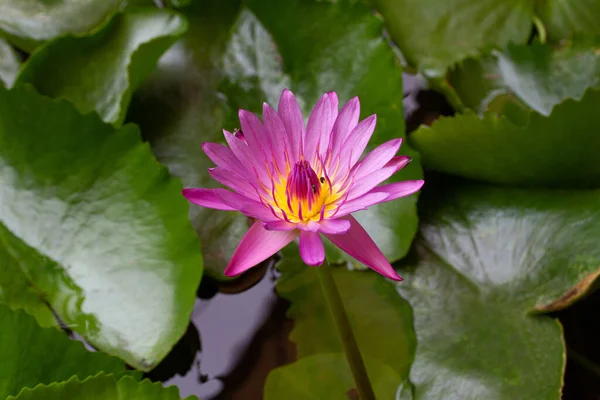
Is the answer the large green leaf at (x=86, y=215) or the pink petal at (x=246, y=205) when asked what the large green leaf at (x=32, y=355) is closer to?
the large green leaf at (x=86, y=215)

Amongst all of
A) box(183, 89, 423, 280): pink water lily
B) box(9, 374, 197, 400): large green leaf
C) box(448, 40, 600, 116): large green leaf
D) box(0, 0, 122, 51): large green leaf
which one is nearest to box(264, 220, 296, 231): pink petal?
box(183, 89, 423, 280): pink water lily

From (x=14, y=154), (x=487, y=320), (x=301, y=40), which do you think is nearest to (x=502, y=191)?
(x=487, y=320)

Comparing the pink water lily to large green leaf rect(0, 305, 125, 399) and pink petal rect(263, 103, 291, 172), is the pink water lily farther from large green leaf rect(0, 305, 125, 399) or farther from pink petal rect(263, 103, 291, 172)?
large green leaf rect(0, 305, 125, 399)

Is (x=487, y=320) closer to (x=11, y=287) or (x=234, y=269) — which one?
(x=234, y=269)

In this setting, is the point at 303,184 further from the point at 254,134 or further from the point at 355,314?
the point at 355,314

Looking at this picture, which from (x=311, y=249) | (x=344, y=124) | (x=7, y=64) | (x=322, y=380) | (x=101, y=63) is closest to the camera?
(x=311, y=249)

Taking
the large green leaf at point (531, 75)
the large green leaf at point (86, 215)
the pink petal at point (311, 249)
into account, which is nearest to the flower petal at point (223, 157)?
the pink petal at point (311, 249)

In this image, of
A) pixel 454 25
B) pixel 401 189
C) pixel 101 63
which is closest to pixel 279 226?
pixel 401 189
